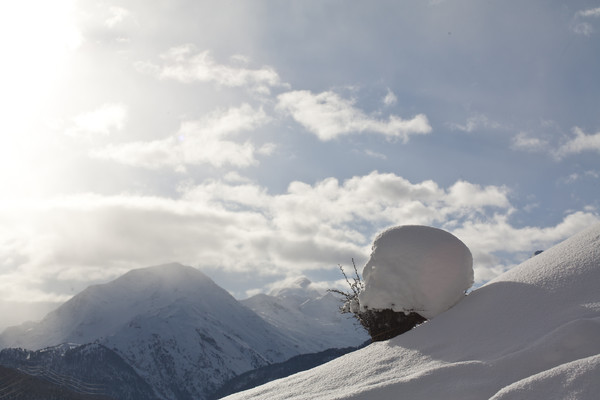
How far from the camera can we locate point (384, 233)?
13484 mm

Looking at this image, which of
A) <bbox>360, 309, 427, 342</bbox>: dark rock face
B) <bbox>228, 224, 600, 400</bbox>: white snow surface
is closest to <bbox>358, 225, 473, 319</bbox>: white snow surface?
<bbox>360, 309, 427, 342</bbox>: dark rock face

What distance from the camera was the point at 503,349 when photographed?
9.01m

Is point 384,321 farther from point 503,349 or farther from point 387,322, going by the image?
point 503,349

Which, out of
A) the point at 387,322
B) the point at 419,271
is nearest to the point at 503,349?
the point at 419,271

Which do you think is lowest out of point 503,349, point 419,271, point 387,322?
point 503,349

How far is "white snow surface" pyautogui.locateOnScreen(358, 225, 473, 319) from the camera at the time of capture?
40.9 ft

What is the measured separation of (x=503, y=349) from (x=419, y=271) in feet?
11.9

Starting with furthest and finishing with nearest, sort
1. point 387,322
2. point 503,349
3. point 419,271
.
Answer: point 387,322 → point 419,271 → point 503,349

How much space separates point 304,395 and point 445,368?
2.80 m

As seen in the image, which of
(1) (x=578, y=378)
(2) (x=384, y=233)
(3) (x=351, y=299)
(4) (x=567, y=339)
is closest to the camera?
(1) (x=578, y=378)

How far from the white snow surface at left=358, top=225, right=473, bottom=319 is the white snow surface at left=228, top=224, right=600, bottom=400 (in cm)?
47

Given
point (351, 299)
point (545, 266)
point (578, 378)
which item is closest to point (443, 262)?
point (545, 266)

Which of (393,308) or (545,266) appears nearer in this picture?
(545,266)

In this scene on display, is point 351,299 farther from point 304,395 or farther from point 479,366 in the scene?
point 479,366
